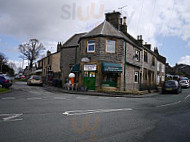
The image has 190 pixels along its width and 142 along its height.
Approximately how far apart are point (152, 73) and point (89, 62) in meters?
17.8

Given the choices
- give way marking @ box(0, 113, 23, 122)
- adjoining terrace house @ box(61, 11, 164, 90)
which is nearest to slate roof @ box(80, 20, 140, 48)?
adjoining terrace house @ box(61, 11, 164, 90)

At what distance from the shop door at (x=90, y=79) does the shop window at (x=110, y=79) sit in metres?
1.18

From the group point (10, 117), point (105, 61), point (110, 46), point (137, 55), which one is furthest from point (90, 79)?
point (10, 117)

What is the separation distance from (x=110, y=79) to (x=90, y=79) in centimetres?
236

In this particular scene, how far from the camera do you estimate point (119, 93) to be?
1714 centimetres

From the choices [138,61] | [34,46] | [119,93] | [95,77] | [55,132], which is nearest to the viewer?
[55,132]

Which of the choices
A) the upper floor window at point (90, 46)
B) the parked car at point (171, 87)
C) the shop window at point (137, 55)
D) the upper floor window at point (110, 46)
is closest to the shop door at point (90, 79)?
the upper floor window at point (90, 46)

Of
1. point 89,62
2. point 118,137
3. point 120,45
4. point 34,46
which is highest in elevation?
point 34,46

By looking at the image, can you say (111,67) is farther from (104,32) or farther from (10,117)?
(10,117)

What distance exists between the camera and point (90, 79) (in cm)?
1925

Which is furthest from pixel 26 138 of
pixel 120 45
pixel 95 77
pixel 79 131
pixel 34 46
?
pixel 34 46

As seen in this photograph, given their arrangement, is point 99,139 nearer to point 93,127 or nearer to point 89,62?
point 93,127

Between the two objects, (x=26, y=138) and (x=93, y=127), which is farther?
(x=93, y=127)

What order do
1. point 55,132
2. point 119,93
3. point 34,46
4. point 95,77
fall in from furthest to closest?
1. point 34,46
2. point 95,77
3. point 119,93
4. point 55,132
